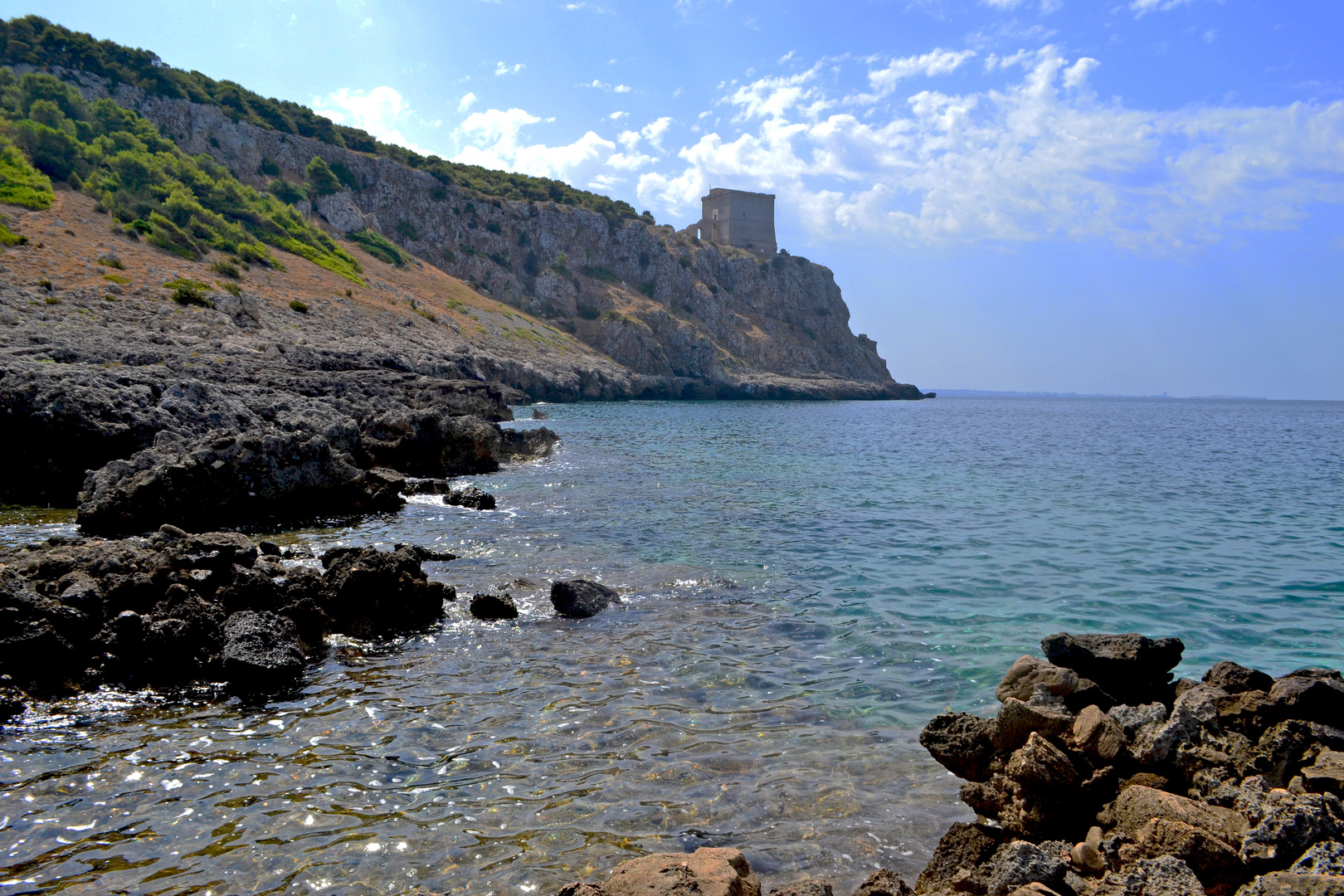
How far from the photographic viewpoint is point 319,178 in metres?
83.0

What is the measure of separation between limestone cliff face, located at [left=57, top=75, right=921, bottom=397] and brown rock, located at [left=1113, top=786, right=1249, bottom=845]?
266 feet

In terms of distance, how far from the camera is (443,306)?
73.3 meters

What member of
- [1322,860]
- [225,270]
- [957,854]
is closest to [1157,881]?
[1322,860]

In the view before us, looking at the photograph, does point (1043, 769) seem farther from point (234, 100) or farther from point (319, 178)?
point (234, 100)

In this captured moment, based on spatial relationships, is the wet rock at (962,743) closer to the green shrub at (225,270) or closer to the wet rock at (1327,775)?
the wet rock at (1327,775)

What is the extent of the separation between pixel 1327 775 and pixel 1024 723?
172cm

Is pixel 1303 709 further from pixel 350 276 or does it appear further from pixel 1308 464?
pixel 350 276

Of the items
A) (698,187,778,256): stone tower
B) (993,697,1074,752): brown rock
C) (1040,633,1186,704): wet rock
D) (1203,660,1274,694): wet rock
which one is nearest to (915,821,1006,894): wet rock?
(993,697,1074,752): brown rock

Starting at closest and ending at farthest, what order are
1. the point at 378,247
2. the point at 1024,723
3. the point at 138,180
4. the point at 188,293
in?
the point at 1024,723 < the point at 188,293 < the point at 138,180 < the point at 378,247

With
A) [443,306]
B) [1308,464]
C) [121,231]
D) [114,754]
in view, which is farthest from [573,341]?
[114,754]

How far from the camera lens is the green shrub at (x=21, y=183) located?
4331 cm

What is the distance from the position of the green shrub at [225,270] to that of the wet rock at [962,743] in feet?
173

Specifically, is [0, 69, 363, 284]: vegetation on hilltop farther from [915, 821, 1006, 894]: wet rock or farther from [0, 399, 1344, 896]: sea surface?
[915, 821, 1006, 894]: wet rock

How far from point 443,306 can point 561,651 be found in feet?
230
